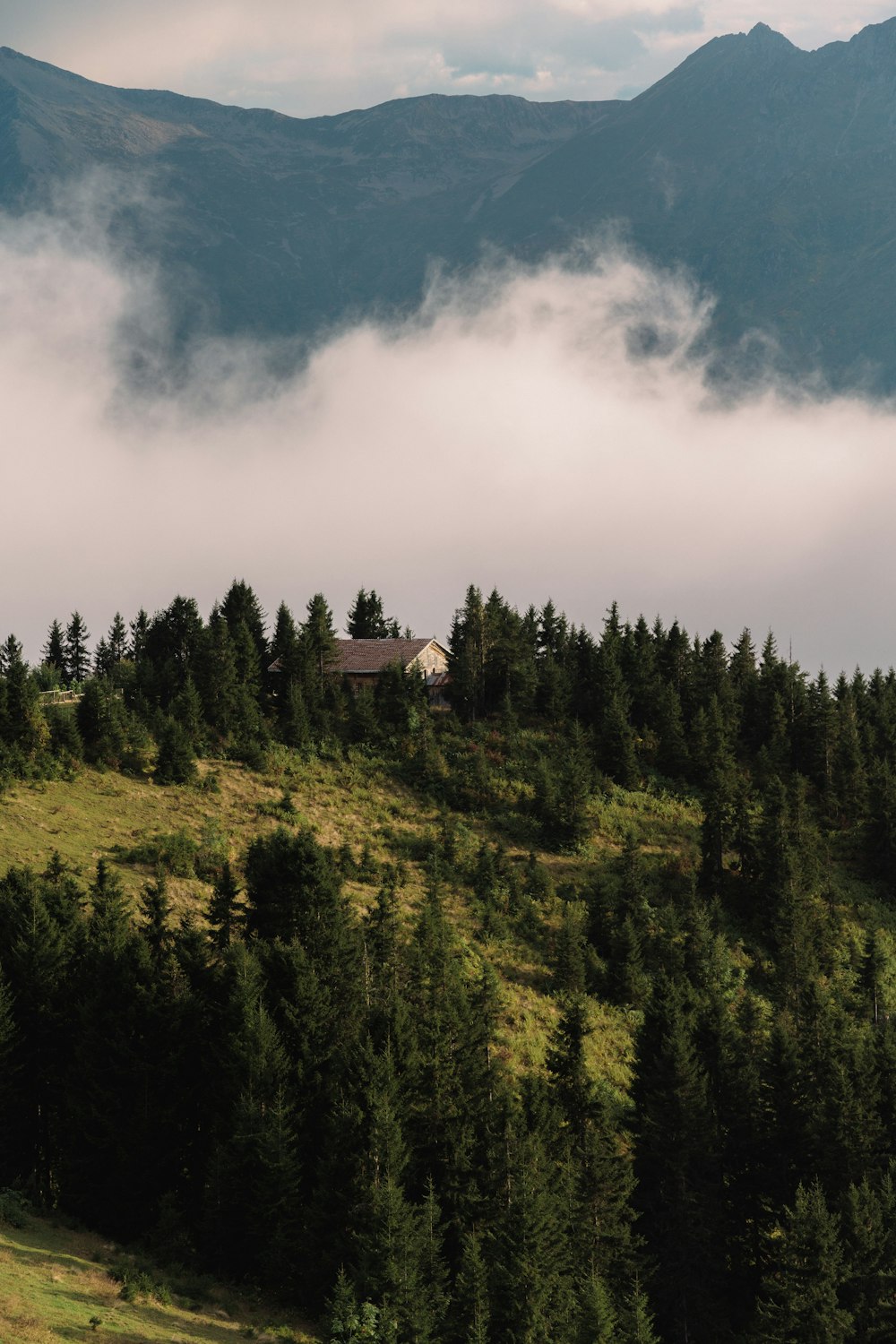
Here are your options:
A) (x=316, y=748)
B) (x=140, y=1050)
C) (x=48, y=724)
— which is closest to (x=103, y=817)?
(x=48, y=724)

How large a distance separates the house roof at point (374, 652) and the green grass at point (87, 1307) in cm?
7418

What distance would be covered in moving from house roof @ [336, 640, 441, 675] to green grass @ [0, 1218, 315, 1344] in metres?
74.2

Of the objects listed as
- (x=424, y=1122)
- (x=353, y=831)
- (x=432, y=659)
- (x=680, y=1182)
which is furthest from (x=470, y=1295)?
(x=432, y=659)

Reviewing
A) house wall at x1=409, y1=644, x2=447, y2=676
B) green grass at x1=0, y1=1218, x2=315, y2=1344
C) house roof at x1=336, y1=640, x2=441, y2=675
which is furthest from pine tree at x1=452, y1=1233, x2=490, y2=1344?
house wall at x1=409, y1=644, x2=447, y2=676

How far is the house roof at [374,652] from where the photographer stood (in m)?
113

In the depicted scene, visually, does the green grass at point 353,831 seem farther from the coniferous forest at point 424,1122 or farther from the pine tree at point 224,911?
the pine tree at point 224,911

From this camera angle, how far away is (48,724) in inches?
3123

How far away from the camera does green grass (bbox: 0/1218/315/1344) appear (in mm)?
30172

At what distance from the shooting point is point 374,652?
117500mm

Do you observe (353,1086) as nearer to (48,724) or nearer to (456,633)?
(48,724)

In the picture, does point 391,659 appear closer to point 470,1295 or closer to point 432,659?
point 432,659

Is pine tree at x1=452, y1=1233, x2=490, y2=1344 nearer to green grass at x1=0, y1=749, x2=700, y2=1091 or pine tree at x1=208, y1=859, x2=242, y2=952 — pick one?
pine tree at x1=208, y1=859, x2=242, y2=952

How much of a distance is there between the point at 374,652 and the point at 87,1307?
87.2 m

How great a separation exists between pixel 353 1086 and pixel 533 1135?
665 centimetres
